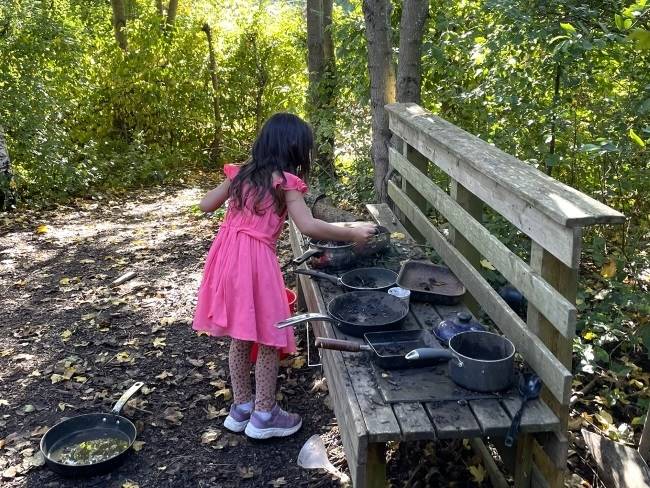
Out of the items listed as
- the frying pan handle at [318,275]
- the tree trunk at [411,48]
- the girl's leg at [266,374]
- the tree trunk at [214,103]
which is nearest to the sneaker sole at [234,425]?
the girl's leg at [266,374]

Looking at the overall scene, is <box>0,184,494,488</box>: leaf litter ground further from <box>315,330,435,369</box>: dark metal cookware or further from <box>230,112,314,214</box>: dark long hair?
<box>230,112,314,214</box>: dark long hair

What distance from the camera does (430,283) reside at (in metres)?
3.74

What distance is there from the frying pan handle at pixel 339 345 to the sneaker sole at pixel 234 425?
3.80 ft

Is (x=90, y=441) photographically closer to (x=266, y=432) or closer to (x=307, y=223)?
(x=266, y=432)

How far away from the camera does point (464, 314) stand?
10.2 ft

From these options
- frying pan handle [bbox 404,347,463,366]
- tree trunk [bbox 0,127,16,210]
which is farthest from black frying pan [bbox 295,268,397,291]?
tree trunk [bbox 0,127,16,210]

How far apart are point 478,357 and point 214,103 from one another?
9672 millimetres

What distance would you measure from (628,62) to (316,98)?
470 centimetres

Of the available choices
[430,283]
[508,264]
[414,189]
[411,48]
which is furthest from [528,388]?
[411,48]

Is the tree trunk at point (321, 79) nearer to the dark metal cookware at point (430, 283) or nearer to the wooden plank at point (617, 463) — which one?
the dark metal cookware at point (430, 283)

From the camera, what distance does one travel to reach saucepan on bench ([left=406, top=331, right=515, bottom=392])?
105 inches

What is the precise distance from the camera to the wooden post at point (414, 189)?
492 centimetres

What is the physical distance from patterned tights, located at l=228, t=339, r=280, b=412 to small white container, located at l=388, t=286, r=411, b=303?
0.71m

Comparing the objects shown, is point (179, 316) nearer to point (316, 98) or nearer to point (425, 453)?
point (425, 453)
